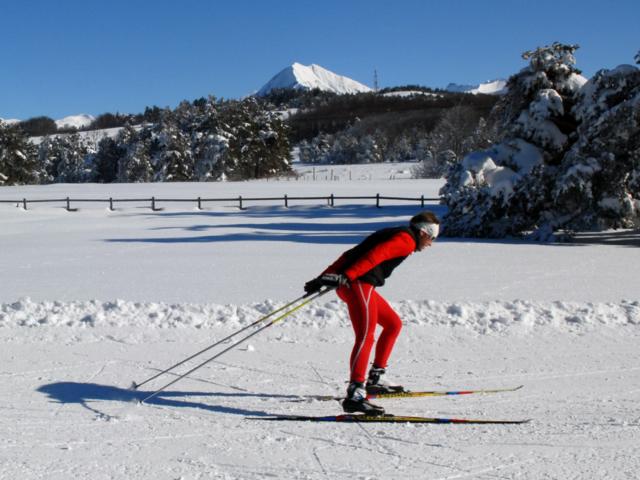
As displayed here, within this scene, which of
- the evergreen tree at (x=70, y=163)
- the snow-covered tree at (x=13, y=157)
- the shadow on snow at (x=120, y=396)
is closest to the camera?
the shadow on snow at (x=120, y=396)

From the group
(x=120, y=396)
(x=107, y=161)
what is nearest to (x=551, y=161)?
(x=120, y=396)

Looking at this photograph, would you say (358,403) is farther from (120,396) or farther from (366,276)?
(120,396)

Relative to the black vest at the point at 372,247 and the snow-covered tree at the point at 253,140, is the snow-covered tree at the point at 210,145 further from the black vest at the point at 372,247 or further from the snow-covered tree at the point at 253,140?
the black vest at the point at 372,247

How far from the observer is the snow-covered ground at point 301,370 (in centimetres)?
434

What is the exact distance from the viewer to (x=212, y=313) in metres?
8.82

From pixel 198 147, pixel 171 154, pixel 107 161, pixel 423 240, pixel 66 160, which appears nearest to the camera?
pixel 423 240

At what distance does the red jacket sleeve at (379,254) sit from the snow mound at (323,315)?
3.19m

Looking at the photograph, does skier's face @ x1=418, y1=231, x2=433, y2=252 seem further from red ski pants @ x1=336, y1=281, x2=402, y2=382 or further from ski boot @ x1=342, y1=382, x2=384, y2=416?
ski boot @ x1=342, y1=382, x2=384, y2=416

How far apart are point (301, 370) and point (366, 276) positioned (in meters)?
1.74

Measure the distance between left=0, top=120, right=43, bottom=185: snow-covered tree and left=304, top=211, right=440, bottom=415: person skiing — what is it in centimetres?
6928

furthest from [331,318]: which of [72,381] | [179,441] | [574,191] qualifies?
[574,191]

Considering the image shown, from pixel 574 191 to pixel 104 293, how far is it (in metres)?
14.3

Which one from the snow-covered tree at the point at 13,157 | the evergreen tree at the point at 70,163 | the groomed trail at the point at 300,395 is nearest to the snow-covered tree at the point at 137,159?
the snow-covered tree at the point at 13,157

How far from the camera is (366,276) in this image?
531cm
